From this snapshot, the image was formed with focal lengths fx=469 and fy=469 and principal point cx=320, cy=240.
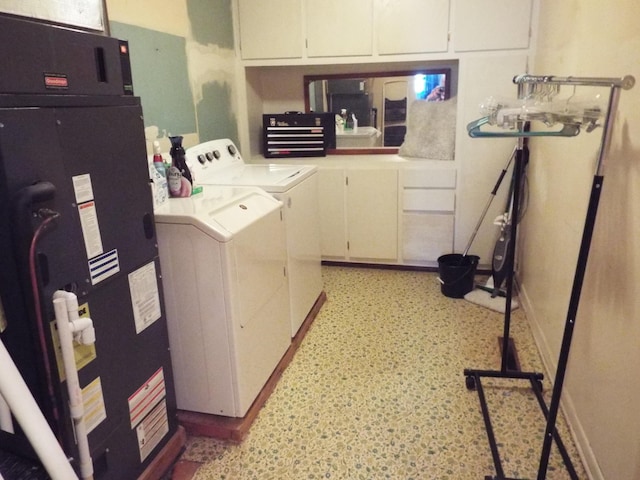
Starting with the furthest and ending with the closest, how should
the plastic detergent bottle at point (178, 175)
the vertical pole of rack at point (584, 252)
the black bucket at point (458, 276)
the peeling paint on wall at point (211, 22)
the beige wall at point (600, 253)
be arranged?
the black bucket at point (458, 276) → the peeling paint on wall at point (211, 22) → the plastic detergent bottle at point (178, 175) → the beige wall at point (600, 253) → the vertical pole of rack at point (584, 252)

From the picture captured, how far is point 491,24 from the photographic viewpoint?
9.98 ft

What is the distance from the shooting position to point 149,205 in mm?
1584

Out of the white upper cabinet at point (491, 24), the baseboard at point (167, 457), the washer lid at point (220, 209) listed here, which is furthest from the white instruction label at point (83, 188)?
the white upper cabinet at point (491, 24)

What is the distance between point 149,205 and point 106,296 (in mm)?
348

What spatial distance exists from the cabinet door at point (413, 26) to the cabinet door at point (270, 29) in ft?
1.98

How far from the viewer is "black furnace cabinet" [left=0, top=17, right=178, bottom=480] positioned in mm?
1102

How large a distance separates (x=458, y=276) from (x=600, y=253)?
1.52m

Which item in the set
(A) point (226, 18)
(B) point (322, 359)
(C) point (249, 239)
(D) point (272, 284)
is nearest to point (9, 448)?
(C) point (249, 239)

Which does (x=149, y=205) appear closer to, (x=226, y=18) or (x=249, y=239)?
(x=249, y=239)

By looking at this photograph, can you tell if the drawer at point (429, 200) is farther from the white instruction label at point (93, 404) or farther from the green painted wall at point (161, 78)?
the white instruction label at point (93, 404)

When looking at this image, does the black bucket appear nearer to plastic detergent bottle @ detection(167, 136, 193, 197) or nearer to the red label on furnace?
plastic detergent bottle @ detection(167, 136, 193, 197)

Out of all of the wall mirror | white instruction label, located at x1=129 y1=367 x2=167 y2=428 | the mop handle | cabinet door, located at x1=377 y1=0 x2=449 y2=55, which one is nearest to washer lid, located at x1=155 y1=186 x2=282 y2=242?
white instruction label, located at x1=129 y1=367 x2=167 y2=428

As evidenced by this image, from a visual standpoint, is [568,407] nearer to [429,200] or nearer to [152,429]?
[152,429]

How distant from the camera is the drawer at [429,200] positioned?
340 centimetres
